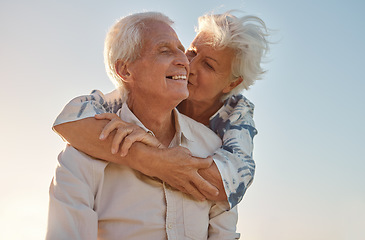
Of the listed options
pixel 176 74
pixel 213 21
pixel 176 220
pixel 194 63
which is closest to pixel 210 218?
pixel 176 220

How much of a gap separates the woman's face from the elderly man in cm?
38

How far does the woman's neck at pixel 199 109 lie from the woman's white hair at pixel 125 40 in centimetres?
64

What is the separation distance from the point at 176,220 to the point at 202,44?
4.36 ft

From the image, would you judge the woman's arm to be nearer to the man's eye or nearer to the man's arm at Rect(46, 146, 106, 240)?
the man's arm at Rect(46, 146, 106, 240)

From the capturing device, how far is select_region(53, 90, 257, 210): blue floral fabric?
99.3 inches

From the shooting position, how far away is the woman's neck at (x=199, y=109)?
3.33 m

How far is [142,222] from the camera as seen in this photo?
2.48m

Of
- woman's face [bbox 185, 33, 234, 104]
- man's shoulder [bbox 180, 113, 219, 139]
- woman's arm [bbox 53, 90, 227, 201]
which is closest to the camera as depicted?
woman's arm [bbox 53, 90, 227, 201]

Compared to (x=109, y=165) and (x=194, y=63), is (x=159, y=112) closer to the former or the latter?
(x=109, y=165)

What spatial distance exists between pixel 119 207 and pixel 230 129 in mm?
887

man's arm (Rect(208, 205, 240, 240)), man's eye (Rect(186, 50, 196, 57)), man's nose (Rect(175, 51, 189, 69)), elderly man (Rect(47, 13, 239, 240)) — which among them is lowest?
man's arm (Rect(208, 205, 240, 240))

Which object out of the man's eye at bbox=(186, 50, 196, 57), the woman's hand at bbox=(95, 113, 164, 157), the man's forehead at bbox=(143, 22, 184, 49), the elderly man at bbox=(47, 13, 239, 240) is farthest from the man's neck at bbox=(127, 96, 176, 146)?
the man's eye at bbox=(186, 50, 196, 57)

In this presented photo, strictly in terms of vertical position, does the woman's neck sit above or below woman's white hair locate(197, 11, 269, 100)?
below

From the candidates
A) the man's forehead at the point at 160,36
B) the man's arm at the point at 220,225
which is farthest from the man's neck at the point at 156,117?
the man's arm at the point at 220,225
